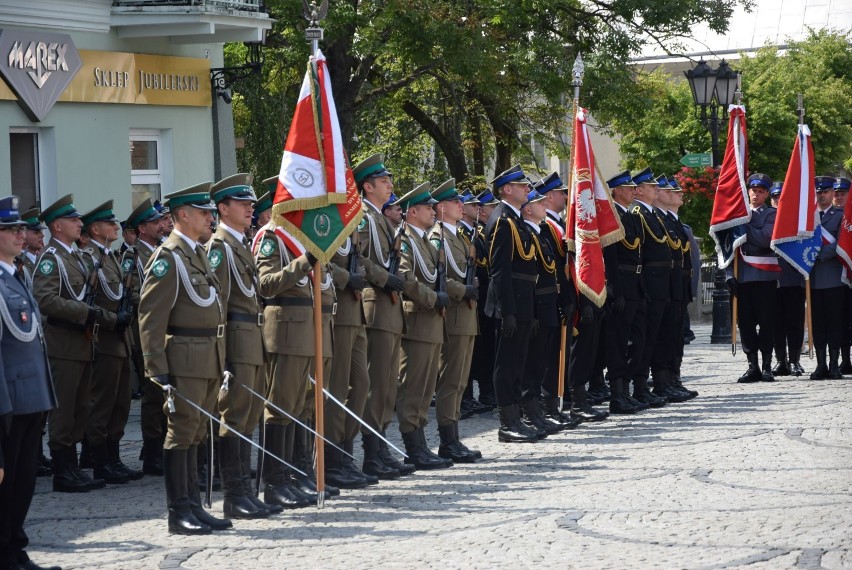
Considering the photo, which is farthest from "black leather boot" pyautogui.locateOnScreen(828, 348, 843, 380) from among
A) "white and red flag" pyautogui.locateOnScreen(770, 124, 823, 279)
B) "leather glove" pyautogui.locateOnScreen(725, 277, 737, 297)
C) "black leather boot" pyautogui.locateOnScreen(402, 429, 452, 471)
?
"black leather boot" pyautogui.locateOnScreen(402, 429, 452, 471)

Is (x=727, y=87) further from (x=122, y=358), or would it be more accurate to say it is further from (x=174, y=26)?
(x=122, y=358)

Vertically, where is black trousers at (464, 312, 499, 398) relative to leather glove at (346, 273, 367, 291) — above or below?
below

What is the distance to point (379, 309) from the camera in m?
10.8

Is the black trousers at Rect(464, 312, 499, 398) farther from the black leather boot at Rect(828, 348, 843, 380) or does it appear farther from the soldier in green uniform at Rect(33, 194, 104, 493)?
the soldier in green uniform at Rect(33, 194, 104, 493)

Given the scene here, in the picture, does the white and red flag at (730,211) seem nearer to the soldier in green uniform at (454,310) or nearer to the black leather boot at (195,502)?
the soldier in green uniform at (454,310)

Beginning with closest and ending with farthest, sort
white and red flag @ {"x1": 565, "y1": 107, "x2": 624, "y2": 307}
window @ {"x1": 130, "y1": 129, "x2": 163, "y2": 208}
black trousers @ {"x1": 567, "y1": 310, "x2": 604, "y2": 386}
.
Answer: white and red flag @ {"x1": 565, "y1": 107, "x2": 624, "y2": 307}
black trousers @ {"x1": 567, "y1": 310, "x2": 604, "y2": 386}
window @ {"x1": 130, "y1": 129, "x2": 163, "y2": 208}

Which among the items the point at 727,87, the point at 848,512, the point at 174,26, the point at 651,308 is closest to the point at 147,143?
the point at 174,26

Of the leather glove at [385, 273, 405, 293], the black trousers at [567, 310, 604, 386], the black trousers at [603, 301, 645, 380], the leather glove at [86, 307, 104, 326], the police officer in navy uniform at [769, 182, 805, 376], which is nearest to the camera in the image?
the leather glove at [86, 307, 104, 326]

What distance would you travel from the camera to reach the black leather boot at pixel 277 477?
9.45 metres

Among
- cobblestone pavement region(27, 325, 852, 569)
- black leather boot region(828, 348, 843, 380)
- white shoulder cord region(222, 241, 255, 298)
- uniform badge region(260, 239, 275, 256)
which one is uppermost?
uniform badge region(260, 239, 275, 256)

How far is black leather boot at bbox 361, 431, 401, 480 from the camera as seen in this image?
1060 cm

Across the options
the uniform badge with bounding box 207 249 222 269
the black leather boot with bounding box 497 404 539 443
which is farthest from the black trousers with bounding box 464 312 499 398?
the uniform badge with bounding box 207 249 222 269

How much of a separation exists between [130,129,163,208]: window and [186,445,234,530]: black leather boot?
1023 centimetres

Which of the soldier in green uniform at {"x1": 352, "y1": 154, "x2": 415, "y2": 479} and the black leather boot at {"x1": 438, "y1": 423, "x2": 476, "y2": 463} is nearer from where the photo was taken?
the soldier in green uniform at {"x1": 352, "y1": 154, "x2": 415, "y2": 479}
